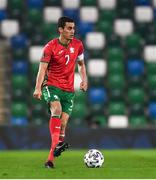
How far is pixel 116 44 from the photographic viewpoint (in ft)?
60.2

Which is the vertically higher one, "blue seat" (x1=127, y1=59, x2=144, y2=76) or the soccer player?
the soccer player

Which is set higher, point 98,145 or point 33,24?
point 33,24

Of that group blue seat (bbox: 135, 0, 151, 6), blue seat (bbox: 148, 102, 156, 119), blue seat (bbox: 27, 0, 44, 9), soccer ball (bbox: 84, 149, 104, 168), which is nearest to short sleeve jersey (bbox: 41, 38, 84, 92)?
soccer ball (bbox: 84, 149, 104, 168)

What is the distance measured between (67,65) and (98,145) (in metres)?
6.71

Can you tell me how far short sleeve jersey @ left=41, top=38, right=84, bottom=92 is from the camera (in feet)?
26.7

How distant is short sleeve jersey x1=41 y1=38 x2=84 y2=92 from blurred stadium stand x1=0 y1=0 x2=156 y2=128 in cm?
728

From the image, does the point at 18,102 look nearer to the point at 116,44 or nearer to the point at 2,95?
the point at 2,95

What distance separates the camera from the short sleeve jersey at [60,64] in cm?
812

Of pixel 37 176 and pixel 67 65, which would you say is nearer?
pixel 37 176

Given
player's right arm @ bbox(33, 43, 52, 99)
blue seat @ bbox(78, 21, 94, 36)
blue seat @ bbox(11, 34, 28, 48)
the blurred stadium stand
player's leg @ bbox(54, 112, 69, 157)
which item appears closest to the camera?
player's right arm @ bbox(33, 43, 52, 99)

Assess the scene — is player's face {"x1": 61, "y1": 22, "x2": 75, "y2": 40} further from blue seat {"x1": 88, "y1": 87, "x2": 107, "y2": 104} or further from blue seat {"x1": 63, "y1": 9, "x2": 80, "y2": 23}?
blue seat {"x1": 63, "y1": 9, "x2": 80, "y2": 23}

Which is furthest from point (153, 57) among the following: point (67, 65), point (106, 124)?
point (67, 65)

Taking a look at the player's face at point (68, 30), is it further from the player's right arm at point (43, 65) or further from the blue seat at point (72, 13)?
the blue seat at point (72, 13)

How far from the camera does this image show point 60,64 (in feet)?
26.9
